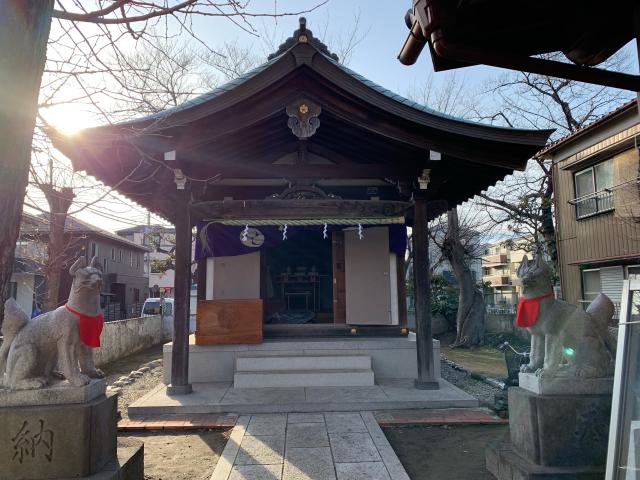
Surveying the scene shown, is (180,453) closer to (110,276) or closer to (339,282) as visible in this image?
(339,282)

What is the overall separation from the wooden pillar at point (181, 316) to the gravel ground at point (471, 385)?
15.2 ft

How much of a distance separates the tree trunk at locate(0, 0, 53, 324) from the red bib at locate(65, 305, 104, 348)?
3.05 feet

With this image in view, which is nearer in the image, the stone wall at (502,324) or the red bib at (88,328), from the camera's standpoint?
the red bib at (88,328)

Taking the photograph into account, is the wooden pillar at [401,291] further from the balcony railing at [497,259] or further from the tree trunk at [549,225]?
the balcony railing at [497,259]

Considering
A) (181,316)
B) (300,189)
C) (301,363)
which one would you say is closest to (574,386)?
(301,363)

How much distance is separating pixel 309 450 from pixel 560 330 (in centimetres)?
279

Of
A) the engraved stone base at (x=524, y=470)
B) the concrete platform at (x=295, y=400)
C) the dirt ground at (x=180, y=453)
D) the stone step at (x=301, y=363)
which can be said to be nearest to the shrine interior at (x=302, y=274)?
the stone step at (x=301, y=363)

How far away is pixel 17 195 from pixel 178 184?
13.8 ft

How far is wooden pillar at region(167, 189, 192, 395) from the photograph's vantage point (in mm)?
6535

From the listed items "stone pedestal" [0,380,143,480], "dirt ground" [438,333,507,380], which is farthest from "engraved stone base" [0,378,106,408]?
"dirt ground" [438,333,507,380]

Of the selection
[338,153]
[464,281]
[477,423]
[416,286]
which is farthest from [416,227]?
[464,281]

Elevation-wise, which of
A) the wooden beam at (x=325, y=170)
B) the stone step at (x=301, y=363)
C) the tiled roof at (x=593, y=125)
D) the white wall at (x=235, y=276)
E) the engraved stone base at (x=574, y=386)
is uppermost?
the tiled roof at (x=593, y=125)

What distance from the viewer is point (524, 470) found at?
11.0 feet

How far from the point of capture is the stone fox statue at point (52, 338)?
340 centimetres
